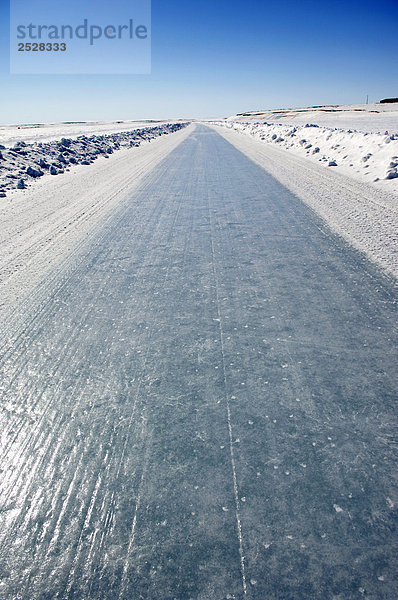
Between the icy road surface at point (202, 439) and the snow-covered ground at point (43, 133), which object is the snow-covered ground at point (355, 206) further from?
the snow-covered ground at point (43, 133)

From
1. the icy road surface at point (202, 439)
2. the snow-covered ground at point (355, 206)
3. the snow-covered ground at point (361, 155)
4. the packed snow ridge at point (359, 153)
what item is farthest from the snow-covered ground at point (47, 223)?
the packed snow ridge at point (359, 153)

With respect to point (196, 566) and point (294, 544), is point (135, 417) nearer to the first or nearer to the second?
point (196, 566)

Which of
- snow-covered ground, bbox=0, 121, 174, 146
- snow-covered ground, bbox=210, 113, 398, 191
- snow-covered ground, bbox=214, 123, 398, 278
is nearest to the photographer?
snow-covered ground, bbox=214, 123, 398, 278

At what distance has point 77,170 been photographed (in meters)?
13.1

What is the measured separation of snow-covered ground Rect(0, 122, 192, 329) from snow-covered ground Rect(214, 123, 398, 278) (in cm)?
357

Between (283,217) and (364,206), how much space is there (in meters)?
1.68

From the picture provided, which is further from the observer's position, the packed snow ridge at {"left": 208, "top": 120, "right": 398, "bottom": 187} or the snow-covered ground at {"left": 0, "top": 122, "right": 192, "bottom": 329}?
the packed snow ridge at {"left": 208, "top": 120, "right": 398, "bottom": 187}

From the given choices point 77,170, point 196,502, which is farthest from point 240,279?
point 77,170

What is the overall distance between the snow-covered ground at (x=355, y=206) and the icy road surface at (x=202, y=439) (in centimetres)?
93

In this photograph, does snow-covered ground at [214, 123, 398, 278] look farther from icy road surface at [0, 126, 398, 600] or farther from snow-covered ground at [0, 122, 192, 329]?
snow-covered ground at [0, 122, 192, 329]

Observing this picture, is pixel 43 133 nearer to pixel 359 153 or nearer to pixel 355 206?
pixel 359 153

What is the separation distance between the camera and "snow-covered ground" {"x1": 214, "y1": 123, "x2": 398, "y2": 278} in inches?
189

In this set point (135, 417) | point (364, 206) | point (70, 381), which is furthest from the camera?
point (364, 206)

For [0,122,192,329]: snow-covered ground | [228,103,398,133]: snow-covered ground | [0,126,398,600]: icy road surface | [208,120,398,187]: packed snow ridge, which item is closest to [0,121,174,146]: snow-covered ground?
[0,122,192,329]: snow-covered ground
